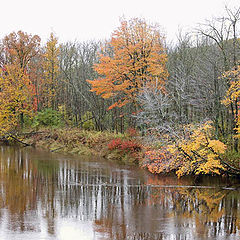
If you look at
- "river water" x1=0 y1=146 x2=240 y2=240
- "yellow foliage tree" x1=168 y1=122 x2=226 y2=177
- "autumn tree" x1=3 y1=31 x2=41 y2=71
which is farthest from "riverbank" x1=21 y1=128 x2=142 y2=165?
"autumn tree" x1=3 y1=31 x2=41 y2=71

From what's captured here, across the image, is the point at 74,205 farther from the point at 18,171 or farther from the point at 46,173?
the point at 18,171

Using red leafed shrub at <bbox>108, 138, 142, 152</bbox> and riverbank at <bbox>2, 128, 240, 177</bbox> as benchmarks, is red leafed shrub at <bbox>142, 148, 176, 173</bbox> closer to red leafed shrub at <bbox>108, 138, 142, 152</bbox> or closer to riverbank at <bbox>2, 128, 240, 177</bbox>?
riverbank at <bbox>2, 128, 240, 177</bbox>

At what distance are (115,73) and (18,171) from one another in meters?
11.0

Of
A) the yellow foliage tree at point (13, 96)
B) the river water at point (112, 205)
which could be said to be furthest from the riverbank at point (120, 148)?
the yellow foliage tree at point (13, 96)

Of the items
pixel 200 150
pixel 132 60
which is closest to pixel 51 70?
pixel 132 60

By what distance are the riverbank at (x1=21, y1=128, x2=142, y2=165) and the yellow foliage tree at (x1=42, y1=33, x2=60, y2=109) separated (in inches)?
295

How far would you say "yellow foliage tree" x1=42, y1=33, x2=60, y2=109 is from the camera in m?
43.1

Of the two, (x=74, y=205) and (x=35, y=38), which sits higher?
(x=35, y=38)

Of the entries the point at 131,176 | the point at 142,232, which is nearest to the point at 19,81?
the point at 131,176

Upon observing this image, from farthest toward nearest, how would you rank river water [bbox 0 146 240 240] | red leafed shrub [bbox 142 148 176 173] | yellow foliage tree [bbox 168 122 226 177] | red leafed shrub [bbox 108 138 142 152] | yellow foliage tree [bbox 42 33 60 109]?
yellow foliage tree [bbox 42 33 60 109] → red leafed shrub [bbox 108 138 142 152] → red leafed shrub [bbox 142 148 176 173] → yellow foliage tree [bbox 168 122 226 177] → river water [bbox 0 146 240 240]

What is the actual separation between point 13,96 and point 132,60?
18270 mm

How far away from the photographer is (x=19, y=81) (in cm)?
3969

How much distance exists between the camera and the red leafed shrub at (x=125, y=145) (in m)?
26.0

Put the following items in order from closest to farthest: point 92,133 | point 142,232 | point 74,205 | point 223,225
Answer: point 142,232 < point 223,225 < point 74,205 < point 92,133
